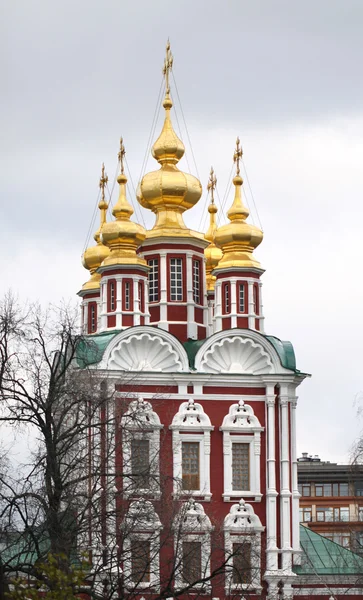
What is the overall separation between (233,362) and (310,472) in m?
36.2

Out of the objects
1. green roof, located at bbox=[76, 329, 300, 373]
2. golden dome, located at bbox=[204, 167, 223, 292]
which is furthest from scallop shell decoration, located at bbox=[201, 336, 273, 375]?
golden dome, located at bbox=[204, 167, 223, 292]

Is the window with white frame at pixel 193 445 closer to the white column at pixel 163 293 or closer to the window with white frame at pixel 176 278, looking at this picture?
the white column at pixel 163 293

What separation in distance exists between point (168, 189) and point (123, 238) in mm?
2563

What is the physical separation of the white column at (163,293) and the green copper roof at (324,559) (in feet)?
24.2

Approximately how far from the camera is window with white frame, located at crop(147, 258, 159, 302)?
4962cm

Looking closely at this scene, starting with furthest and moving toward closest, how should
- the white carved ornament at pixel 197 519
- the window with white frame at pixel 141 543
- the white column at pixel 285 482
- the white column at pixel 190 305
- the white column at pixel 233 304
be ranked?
the white column at pixel 190 305, the white column at pixel 233 304, the white column at pixel 285 482, the white carved ornament at pixel 197 519, the window with white frame at pixel 141 543

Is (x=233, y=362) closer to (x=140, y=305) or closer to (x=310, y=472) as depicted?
(x=140, y=305)

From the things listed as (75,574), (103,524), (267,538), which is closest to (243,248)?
(267,538)

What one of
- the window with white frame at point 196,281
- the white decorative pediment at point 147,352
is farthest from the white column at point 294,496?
the window with white frame at point 196,281

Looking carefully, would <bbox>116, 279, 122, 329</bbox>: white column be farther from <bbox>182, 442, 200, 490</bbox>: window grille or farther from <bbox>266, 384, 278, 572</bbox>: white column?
<bbox>266, 384, 278, 572</bbox>: white column

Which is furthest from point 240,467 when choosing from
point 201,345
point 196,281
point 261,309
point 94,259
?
point 94,259

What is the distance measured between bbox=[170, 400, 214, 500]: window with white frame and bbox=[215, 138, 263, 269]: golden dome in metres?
4.93

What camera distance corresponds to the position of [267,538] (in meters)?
45.5

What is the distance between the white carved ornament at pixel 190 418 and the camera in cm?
4578
